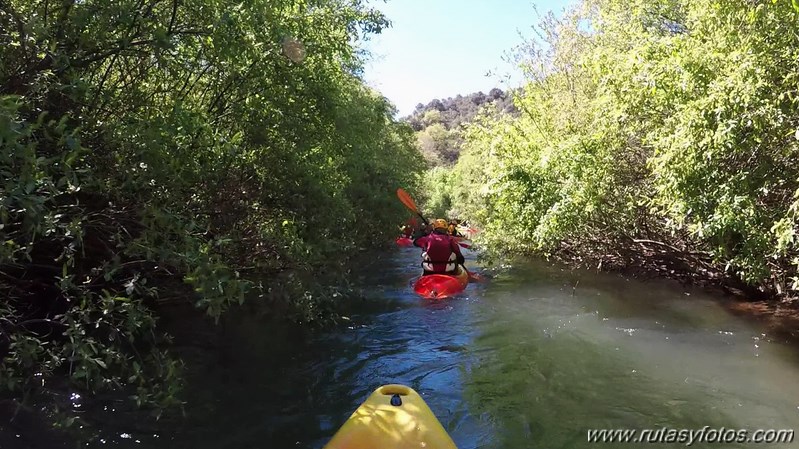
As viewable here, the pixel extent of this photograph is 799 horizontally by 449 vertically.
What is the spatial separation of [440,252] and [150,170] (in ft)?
23.4

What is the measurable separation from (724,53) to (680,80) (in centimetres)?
54

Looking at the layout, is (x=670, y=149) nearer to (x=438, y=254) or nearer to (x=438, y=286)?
(x=438, y=286)

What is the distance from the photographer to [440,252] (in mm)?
10375

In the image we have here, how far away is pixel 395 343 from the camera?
7.41m

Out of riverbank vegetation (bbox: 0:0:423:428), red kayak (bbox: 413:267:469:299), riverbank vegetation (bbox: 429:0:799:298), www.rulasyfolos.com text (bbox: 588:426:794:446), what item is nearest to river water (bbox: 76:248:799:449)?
www.rulasyfolos.com text (bbox: 588:426:794:446)

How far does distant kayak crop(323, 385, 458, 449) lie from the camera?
330cm

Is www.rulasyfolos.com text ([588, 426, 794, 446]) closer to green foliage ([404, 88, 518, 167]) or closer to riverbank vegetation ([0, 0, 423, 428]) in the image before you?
riverbank vegetation ([0, 0, 423, 428])

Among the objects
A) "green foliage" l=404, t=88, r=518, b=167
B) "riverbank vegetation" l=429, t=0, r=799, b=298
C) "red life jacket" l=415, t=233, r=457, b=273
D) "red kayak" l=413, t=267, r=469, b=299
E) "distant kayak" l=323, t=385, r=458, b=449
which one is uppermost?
"green foliage" l=404, t=88, r=518, b=167

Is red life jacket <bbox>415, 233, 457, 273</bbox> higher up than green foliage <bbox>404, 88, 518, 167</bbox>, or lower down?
lower down

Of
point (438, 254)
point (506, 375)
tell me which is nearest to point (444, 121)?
point (438, 254)

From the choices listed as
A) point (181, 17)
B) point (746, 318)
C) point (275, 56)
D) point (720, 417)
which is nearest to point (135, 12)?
point (181, 17)

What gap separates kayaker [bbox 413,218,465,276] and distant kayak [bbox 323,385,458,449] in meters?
6.59

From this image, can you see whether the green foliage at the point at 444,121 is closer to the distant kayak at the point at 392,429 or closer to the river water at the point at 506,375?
the river water at the point at 506,375

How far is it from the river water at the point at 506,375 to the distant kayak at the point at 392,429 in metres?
1.04
